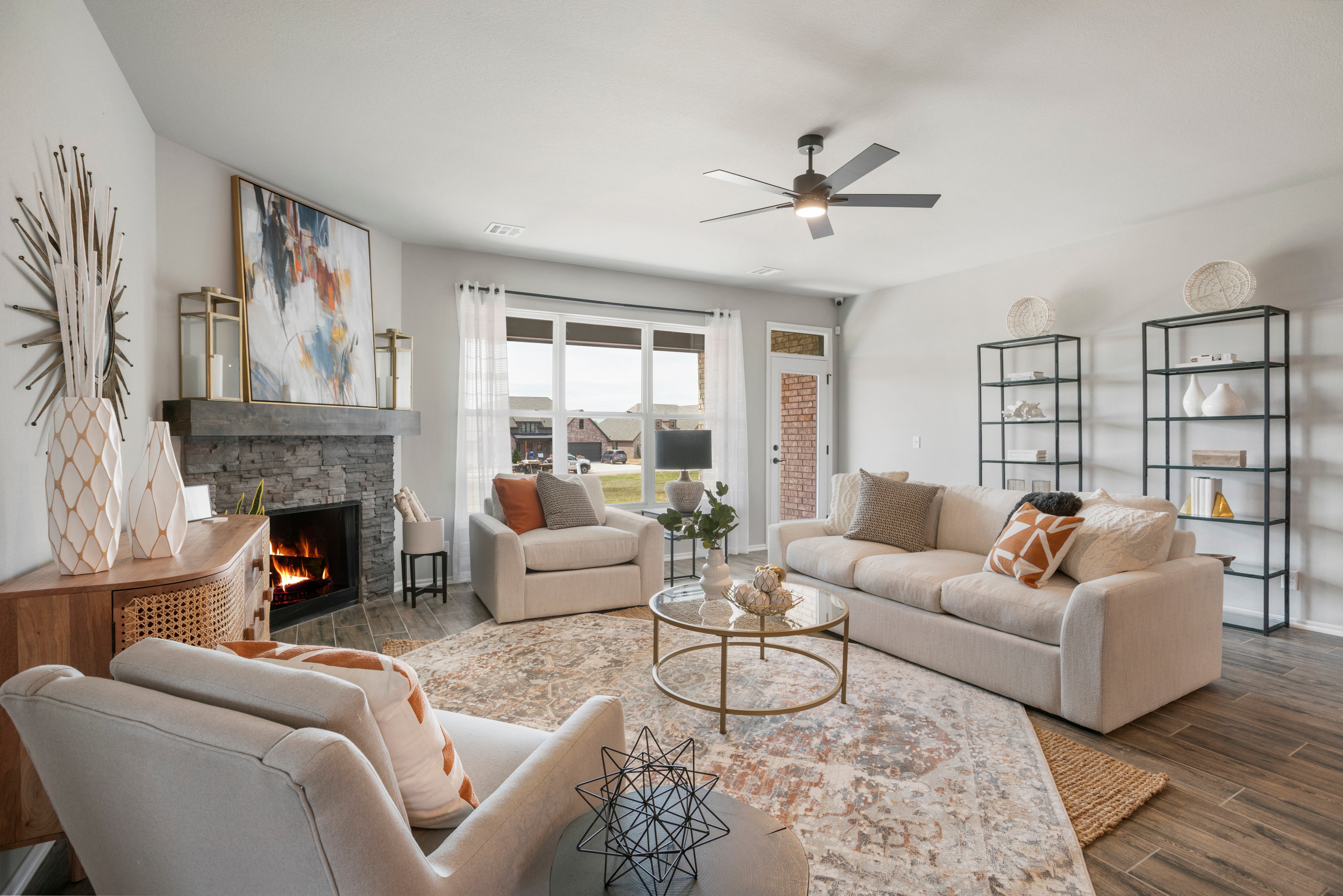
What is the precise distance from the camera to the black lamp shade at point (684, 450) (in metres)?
5.20

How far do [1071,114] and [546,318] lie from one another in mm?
3801

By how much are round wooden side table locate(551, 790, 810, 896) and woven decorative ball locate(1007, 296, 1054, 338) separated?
16.0ft

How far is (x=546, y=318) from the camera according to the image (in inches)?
215

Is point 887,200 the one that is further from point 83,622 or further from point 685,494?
point 83,622

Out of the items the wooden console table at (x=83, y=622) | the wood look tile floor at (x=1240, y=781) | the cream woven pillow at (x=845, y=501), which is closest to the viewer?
the wooden console table at (x=83, y=622)

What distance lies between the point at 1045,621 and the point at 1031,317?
10.5ft

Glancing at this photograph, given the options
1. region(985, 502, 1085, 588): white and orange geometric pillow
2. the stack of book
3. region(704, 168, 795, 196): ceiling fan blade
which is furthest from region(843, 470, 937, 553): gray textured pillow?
region(704, 168, 795, 196): ceiling fan blade

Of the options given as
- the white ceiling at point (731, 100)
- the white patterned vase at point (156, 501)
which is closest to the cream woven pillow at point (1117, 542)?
the white ceiling at point (731, 100)

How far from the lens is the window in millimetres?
5422

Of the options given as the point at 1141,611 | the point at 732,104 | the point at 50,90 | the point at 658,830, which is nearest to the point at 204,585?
the point at 658,830

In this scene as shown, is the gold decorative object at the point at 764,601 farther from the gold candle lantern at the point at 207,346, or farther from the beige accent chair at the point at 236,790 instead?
the gold candle lantern at the point at 207,346

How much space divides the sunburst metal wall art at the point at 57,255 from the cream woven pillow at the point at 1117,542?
11.9 feet

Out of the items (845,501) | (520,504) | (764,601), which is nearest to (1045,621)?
(764,601)

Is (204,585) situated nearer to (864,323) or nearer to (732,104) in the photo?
(732,104)
